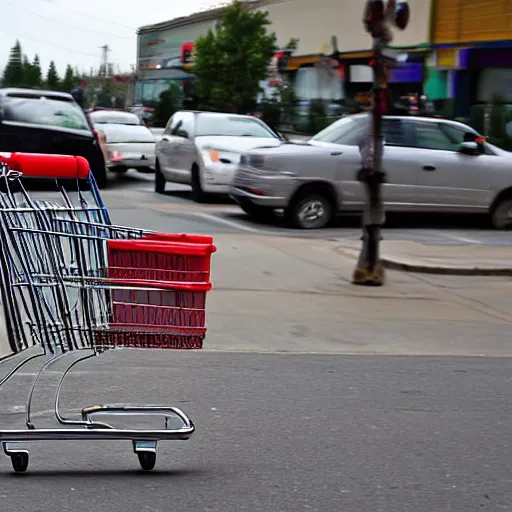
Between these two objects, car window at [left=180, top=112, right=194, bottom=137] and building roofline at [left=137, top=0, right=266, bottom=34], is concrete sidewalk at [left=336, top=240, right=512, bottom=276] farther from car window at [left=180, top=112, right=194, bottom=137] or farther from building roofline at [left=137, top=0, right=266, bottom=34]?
building roofline at [left=137, top=0, right=266, bottom=34]

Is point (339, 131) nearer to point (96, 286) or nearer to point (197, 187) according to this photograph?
point (197, 187)

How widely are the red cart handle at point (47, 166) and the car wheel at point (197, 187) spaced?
12753 millimetres

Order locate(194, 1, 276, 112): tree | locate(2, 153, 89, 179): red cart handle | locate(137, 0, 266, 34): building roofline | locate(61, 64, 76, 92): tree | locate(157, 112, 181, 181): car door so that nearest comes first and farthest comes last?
locate(2, 153, 89, 179): red cart handle < locate(157, 112, 181, 181): car door < locate(194, 1, 276, 112): tree < locate(137, 0, 266, 34): building roofline < locate(61, 64, 76, 92): tree

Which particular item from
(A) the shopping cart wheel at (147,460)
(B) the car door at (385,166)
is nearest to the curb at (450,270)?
(B) the car door at (385,166)

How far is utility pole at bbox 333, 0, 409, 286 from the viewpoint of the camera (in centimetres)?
1034

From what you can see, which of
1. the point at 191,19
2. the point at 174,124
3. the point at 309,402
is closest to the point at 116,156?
the point at 174,124

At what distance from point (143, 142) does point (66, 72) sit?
45.7 m

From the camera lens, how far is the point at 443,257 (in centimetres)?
1245

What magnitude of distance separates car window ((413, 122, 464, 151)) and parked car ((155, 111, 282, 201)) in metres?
2.66

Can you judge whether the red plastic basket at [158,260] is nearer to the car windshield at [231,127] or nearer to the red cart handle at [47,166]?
the red cart handle at [47,166]

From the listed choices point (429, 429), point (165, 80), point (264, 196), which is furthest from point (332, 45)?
point (429, 429)

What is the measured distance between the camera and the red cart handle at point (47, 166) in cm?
477

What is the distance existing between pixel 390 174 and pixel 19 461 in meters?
11.2

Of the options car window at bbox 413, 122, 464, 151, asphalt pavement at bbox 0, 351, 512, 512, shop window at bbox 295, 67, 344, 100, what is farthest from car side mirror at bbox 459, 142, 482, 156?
shop window at bbox 295, 67, 344, 100
